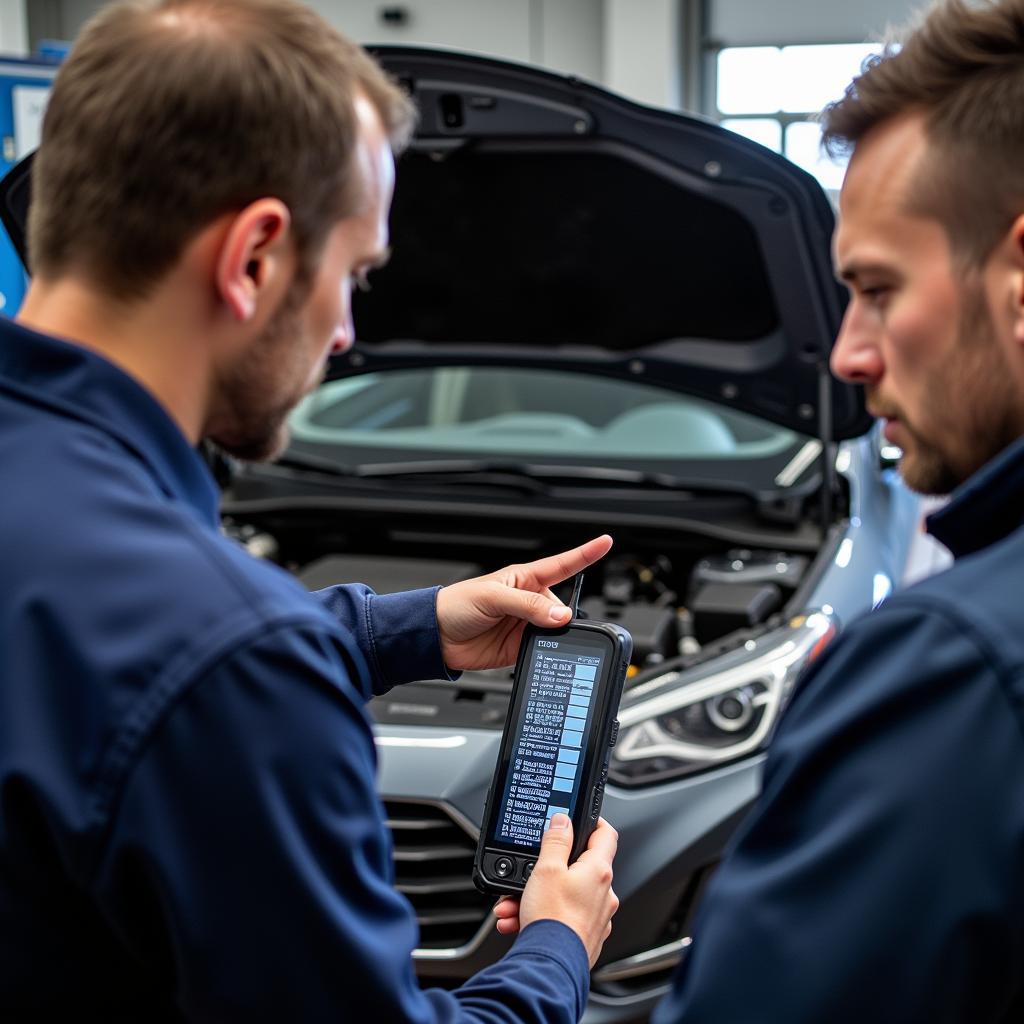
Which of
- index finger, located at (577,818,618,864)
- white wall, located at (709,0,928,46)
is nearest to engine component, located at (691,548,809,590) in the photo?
index finger, located at (577,818,618,864)

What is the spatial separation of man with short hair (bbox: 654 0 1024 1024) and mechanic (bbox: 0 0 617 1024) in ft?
0.95

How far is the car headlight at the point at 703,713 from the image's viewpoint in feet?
8.09

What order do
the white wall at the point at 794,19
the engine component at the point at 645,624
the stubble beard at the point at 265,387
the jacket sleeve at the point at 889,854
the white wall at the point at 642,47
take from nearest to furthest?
1. the jacket sleeve at the point at 889,854
2. the stubble beard at the point at 265,387
3. the engine component at the point at 645,624
4. the white wall at the point at 642,47
5. the white wall at the point at 794,19

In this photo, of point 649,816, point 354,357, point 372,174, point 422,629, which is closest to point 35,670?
point 372,174

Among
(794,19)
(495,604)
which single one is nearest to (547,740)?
(495,604)

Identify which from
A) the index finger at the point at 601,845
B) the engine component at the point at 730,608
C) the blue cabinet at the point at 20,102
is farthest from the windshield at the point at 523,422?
the index finger at the point at 601,845

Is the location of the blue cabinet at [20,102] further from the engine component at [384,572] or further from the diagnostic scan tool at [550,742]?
the diagnostic scan tool at [550,742]

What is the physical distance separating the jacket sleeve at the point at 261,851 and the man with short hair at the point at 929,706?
0.80 ft

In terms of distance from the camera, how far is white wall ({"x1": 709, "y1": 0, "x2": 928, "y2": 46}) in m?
11.1

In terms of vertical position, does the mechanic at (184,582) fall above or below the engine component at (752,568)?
above

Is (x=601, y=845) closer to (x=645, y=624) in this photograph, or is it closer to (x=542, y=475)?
(x=645, y=624)

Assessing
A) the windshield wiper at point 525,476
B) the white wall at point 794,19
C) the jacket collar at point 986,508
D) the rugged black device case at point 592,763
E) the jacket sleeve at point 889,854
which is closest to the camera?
the jacket sleeve at point 889,854

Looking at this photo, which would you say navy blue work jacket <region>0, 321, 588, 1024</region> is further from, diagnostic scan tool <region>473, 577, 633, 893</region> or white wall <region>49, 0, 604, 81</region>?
white wall <region>49, 0, 604, 81</region>

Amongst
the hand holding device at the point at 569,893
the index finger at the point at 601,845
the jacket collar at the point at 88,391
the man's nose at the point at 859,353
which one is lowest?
the index finger at the point at 601,845
